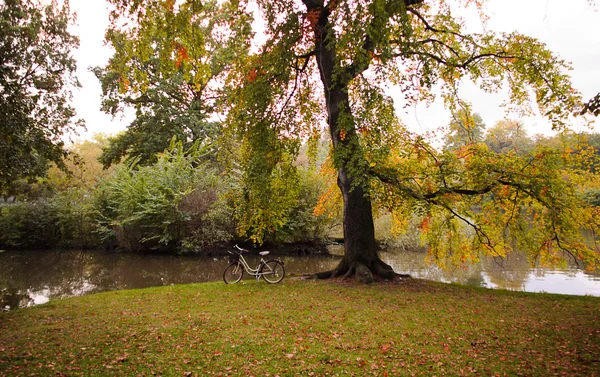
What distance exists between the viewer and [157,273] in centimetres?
1611

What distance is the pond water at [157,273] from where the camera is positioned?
1293 centimetres

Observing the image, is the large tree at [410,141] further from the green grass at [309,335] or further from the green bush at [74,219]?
the green bush at [74,219]

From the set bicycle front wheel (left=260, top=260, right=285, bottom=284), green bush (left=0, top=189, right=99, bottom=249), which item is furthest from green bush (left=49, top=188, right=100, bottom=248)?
bicycle front wheel (left=260, top=260, right=285, bottom=284)

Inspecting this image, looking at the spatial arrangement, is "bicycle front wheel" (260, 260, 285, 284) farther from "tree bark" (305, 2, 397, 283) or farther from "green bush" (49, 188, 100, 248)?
"green bush" (49, 188, 100, 248)

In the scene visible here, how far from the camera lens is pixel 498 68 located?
421 inches

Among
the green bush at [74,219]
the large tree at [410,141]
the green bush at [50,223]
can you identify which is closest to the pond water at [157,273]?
the green bush at [50,223]

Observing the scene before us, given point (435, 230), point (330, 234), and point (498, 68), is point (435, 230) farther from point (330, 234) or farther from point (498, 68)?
point (330, 234)

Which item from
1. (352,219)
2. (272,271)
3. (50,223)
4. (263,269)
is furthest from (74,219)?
(352,219)

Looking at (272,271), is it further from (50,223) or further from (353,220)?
(50,223)

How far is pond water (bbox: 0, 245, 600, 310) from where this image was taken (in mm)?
12930

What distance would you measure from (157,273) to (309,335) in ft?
39.7

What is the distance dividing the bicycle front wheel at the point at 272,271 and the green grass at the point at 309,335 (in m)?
1.51

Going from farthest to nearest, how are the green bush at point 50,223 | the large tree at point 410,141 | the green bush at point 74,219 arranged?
the green bush at point 50,223 < the green bush at point 74,219 < the large tree at point 410,141

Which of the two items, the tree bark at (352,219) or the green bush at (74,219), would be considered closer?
the tree bark at (352,219)
